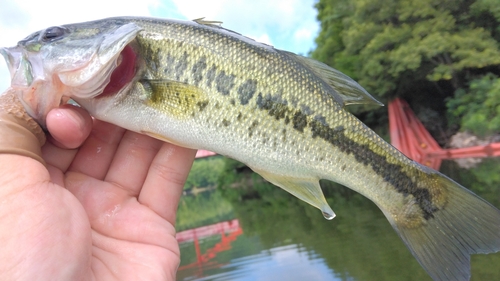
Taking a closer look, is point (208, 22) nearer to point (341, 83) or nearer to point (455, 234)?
point (341, 83)

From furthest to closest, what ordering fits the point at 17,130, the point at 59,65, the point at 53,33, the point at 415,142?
the point at 415,142, the point at 53,33, the point at 59,65, the point at 17,130

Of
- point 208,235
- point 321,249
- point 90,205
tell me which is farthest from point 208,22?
point 208,235

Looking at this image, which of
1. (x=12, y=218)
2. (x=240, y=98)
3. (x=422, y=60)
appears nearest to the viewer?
(x=12, y=218)

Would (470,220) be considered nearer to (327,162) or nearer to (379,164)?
(379,164)

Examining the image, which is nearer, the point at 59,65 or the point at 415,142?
the point at 59,65

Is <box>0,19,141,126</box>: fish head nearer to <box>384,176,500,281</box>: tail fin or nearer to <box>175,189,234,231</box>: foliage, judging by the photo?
<box>384,176,500,281</box>: tail fin

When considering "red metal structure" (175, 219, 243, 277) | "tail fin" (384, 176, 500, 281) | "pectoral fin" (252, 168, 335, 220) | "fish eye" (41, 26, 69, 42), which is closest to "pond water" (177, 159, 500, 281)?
"red metal structure" (175, 219, 243, 277)

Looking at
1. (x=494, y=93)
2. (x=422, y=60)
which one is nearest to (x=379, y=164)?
(x=494, y=93)
